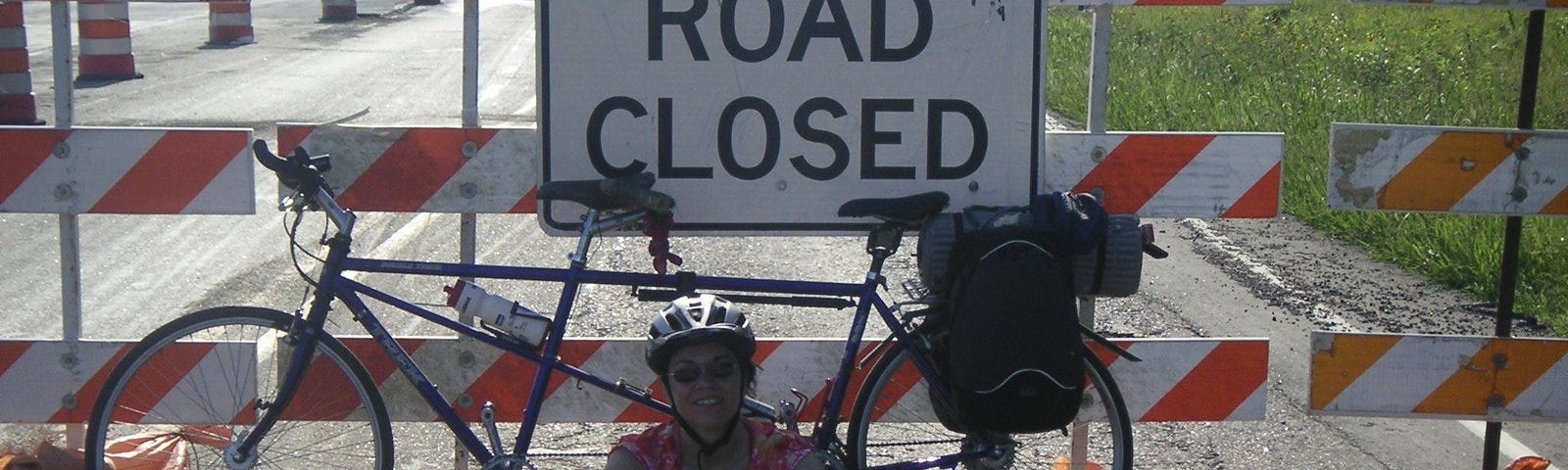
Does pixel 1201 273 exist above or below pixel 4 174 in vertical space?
below

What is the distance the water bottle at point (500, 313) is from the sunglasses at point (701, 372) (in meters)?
0.83

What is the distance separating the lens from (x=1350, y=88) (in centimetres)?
1470

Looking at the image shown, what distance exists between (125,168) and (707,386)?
6.81 feet

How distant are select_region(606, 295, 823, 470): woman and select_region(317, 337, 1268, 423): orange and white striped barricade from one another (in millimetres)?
1079

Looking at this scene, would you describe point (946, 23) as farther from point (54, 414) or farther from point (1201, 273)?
point (1201, 273)

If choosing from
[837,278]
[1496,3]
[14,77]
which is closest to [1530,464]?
[1496,3]

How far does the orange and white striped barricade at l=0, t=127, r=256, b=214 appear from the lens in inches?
184

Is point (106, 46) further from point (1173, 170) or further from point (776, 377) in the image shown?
point (1173, 170)

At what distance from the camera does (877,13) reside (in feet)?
14.7

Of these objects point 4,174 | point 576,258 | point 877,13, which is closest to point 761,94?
point 877,13

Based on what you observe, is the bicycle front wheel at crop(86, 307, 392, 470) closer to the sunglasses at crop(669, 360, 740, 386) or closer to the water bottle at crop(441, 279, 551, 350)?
the water bottle at crop(441, 279, 551, 350)

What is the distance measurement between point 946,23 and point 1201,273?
479 centimetres

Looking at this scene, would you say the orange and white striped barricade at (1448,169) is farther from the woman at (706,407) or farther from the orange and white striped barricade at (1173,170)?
the woman at (706,407)

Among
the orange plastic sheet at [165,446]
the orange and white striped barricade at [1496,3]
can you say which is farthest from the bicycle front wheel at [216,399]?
the orange and white striped barricade at [1496,3]
